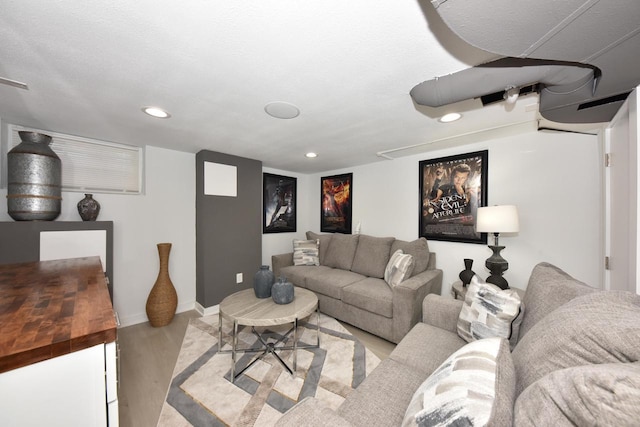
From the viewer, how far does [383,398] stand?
103 centimetres

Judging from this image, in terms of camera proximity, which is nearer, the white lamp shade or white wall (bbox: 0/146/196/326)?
the white lamp shade

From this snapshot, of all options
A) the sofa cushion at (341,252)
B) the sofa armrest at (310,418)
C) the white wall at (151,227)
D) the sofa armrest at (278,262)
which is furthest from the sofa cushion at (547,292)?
the white wall at (151,227)

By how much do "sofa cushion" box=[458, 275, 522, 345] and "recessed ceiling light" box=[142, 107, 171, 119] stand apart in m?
2.71

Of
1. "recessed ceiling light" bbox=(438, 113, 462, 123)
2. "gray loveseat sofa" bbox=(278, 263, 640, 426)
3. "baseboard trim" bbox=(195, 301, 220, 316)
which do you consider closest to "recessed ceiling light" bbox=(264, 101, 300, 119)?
"recessed ceiling light" bbox=(438, 113, 462, 123)

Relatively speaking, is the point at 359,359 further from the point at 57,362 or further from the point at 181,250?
the point at 181,250

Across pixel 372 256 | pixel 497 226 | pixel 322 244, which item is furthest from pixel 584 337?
pixel 322 244

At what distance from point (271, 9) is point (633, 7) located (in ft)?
4.01

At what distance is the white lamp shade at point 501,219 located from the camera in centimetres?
210

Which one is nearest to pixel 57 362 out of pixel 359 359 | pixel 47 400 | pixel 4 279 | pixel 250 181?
pixel 47 400

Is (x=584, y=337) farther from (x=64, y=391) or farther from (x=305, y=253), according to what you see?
(x=305, y=253)

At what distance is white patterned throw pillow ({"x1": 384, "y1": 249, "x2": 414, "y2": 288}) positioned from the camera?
8.18 ft

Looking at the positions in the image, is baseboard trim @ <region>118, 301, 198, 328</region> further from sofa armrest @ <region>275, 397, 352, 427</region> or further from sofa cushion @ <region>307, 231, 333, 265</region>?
sofa armrest @ <region>275, 397, 352, 427</region>

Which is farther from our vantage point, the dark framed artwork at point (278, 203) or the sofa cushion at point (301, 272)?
the dark framed artwork at point (278, 203)

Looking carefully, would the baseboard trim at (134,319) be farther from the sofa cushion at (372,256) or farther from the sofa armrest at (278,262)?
the sofa cushion at (372,256)
